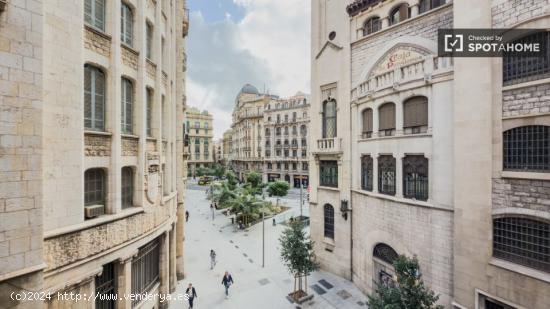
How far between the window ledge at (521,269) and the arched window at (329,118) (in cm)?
1115

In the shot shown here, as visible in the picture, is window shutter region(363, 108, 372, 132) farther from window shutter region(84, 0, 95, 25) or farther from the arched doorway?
window shutter region(84, 0, 95, 25)

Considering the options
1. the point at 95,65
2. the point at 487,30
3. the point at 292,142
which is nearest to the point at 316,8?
the point at 487,30

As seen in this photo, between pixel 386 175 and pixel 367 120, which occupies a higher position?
pixel 367 120

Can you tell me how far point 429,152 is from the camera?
37.7 feet

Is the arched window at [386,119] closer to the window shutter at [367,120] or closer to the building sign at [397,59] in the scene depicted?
the window shutter at [367,120]

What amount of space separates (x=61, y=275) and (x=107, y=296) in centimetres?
282

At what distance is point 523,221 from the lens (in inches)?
330

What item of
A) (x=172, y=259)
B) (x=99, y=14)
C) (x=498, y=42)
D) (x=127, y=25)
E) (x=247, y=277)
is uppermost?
(x=127, y=25)

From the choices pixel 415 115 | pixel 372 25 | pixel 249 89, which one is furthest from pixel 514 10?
pixel 249 89

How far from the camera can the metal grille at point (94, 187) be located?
8.63 meters

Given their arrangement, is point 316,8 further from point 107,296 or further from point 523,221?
point 107,296

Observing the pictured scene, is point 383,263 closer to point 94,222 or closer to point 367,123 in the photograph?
point 367,123

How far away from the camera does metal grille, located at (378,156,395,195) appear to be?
13.4 m

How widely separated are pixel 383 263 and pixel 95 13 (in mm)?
18145
